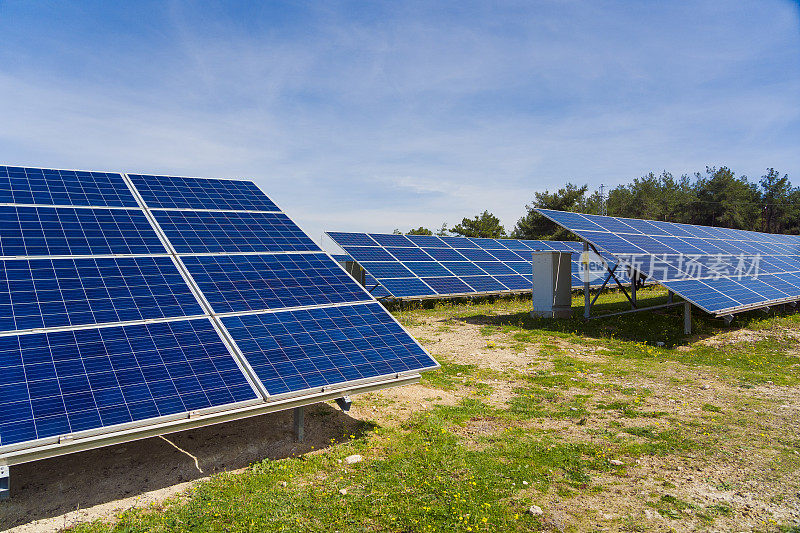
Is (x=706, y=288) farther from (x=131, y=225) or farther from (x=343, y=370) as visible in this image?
(x=131, y=225)

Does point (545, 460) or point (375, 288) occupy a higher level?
point (375, 288)

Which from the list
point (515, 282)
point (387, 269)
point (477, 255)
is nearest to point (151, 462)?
point (387, 269)

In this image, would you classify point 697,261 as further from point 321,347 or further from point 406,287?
point 321,347

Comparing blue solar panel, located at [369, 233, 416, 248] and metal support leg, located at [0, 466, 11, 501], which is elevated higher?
blue solar panel, located at [369, 233, 416, 248]

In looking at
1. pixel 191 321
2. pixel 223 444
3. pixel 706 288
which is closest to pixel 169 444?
pixel 223 444

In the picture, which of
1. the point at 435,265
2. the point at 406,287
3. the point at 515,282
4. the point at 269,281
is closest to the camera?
the point at 269,281

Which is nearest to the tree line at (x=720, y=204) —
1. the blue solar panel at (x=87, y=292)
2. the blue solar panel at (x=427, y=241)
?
the blue solar panel at (x=427, y=241)

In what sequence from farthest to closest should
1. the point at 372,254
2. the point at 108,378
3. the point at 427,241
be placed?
the point at 427,241 → the point at 372,254 → the point at 108,378

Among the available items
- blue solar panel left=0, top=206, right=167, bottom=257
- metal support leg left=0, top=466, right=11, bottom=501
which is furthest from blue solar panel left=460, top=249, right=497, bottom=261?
metal support leg left=0, top=466, right=11, bottom=501

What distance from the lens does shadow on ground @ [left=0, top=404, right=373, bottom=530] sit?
631 cm

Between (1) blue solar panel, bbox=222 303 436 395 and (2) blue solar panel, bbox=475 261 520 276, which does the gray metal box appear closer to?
(2) blue solar panel, bbox=475 261 520 276

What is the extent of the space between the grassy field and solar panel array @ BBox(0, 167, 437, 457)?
4.29 ft

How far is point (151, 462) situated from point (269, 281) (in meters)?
3.68

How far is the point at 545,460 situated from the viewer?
7.60m
